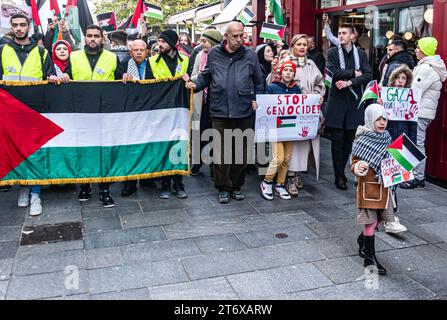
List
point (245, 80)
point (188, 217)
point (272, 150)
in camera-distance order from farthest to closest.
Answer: point (272, 150)
point (245, 80)
point (188, 217)

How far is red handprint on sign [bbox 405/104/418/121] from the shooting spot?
682 cm

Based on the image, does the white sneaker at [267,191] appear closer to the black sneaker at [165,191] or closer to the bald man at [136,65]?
the black sneaker at [165,191]

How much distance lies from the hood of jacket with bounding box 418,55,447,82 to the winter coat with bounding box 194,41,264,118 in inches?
92.6

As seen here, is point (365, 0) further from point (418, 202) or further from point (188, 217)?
point (188, 217)

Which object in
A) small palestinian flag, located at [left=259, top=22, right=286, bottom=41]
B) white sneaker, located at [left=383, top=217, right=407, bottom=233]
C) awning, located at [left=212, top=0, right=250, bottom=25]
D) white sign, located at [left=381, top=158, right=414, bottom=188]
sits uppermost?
awning, located at [left=212, top=0, right=250, bottom=25]

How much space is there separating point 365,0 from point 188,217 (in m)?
5.74

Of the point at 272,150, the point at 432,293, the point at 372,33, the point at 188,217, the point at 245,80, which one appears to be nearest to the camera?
the point at 432,293

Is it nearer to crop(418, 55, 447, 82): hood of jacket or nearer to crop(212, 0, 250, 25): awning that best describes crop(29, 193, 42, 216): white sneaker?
crop(418, 55, 447, 82): hood of jacket

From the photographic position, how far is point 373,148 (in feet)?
14.3

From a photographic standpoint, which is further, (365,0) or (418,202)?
(365,0)

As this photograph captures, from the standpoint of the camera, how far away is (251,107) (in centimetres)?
645

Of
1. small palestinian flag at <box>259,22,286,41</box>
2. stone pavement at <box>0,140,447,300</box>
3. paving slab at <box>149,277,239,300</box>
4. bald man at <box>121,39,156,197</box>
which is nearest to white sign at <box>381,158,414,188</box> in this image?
stone pavement at <box>0,140,447,300</box>
